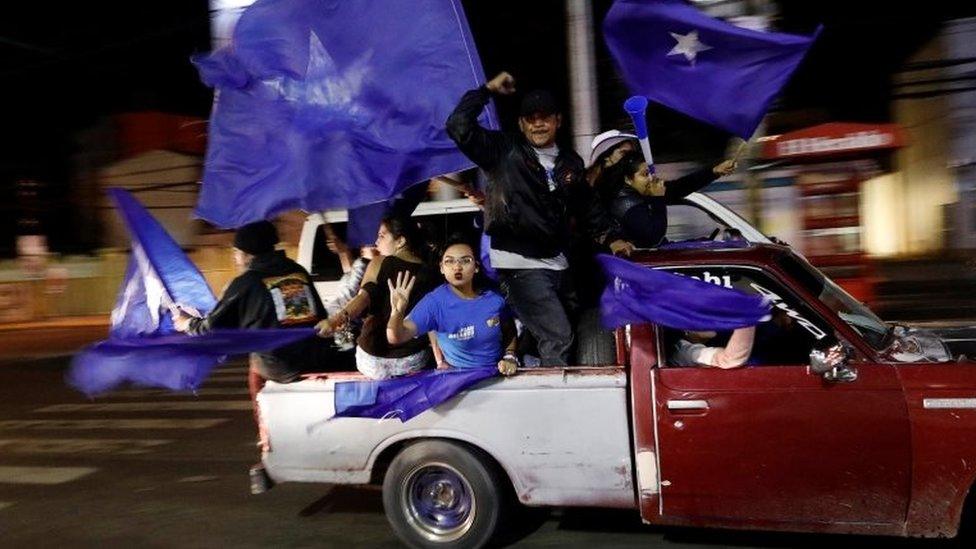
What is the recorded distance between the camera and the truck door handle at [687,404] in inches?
156

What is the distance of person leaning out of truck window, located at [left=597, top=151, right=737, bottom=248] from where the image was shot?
16.0ft

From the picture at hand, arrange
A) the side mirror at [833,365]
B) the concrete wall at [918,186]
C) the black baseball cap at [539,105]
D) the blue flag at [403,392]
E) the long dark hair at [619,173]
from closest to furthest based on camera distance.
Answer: the side mirror at [833,365], the blue flag at [403,392], the black baseball cap at [539,105], the long dark hair at [619,173], the concrete wall at [918,186]

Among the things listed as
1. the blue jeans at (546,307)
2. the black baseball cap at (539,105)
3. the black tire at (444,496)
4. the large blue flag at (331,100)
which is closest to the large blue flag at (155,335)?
the large blue flag at (331,100)

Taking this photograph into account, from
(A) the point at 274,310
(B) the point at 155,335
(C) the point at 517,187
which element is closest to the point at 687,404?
(C) the point at 517,187

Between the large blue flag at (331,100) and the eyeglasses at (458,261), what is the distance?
495 mm

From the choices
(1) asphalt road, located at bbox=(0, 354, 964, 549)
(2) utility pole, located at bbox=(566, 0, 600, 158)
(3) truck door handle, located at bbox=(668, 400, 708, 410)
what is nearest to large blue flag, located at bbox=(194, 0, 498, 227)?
(3) truck door handle, located at bbox=(668, 400, 708, 410)

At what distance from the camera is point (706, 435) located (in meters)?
3.97

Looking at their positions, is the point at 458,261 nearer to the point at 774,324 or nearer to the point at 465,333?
the point at 465,333

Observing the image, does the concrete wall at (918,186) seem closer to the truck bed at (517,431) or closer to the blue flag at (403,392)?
the truck bed at (517,431)

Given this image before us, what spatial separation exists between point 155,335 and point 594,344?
246 centimetres

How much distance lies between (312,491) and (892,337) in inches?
156

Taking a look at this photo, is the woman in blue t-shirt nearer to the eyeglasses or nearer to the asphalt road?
the eyeglasses

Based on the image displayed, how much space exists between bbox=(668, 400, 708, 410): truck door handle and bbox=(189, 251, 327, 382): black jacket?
203 centimetres

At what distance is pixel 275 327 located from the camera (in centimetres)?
477
